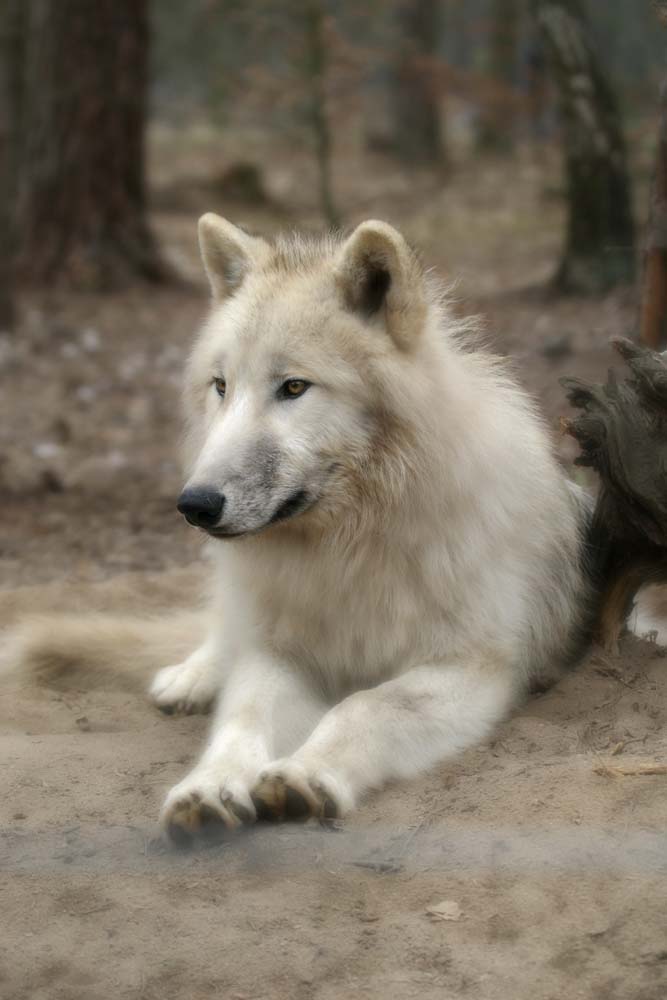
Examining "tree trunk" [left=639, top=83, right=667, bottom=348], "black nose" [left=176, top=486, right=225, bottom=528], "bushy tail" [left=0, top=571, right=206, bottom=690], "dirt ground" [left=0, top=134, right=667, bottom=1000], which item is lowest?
"bushy tail" [left=0, top=571, right=206, bottom=690]

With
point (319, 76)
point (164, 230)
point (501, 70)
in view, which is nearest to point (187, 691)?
point (319, 76)

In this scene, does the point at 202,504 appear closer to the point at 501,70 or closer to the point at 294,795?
the point at 294,795

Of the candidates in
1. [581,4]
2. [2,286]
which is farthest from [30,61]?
[581,4]

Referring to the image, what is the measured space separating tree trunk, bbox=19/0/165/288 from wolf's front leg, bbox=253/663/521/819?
8897mm

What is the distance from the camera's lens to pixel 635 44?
2894 cm

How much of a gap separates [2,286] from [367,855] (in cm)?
796

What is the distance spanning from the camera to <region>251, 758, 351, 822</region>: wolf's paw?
3084mm

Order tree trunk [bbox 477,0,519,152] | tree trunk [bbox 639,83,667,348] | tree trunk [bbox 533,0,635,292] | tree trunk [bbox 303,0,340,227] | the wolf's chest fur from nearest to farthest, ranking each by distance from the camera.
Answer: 1. the wolf's chest fur
2. tree trunk [bbox 639,83,667,348]
3. tree trunk [bbox 533,0,635,292]
4. tree trunk [bbox 303,0,340,227]
5. tree trunk [bbox 477,0,519,152]

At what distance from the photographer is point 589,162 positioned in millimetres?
10000

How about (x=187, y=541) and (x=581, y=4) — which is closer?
(x=187, y=541)

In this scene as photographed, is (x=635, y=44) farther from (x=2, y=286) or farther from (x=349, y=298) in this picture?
(x=349, y=298)

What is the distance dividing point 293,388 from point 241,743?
991mm

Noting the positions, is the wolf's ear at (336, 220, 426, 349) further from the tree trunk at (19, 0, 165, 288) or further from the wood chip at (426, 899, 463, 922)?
the tree trunk at (19, 0, 165, 288)

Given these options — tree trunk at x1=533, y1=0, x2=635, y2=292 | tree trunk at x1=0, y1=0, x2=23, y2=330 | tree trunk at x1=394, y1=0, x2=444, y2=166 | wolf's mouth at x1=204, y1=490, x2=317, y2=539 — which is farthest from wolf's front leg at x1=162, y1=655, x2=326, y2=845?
tree trunk at x1=394, y1=0, x2=444, y2=166
